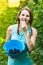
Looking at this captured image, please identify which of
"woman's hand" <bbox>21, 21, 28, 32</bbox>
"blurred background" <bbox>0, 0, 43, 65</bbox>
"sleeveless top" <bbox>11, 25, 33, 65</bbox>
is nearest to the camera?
"woman's hand" <bbox>21, 21, 28, 32</bbox>

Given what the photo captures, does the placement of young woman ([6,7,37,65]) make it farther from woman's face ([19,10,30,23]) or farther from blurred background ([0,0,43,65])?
blurred background ([0,0,43,65])

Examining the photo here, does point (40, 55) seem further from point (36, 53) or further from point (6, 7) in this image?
point (6, 7)

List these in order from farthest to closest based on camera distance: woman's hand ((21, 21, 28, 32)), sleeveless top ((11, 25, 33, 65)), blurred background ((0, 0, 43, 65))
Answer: blurred background ((0, 0, 43, 65))
sleeveless top ((11, 25, 33, 65))
woman's hand ((21, 21, 28, 32))

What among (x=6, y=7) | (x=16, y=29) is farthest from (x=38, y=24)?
(x=6, y=7)

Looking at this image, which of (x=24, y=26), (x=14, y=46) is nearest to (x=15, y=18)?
(x=14, y=46)

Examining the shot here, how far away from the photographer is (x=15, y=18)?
8484mm

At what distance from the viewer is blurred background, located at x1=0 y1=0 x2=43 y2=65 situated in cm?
593

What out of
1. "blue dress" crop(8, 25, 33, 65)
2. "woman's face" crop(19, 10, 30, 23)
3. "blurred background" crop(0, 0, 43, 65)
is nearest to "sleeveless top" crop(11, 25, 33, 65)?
"blue dress" crop(8, 25, 33, 65)

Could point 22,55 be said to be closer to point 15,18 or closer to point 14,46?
point 14,46

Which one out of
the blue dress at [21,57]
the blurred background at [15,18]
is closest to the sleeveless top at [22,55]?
the blue dress at [21,57]

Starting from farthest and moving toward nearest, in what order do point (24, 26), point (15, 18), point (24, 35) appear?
point (15, 18), point (24, 35), point (24, 26)

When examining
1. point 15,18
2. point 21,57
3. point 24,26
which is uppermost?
point 24,26

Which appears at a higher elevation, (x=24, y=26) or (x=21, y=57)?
(x=24, y=26)

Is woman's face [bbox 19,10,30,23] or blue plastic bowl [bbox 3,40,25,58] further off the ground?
woman's face [bbox 19,10,30,23]
